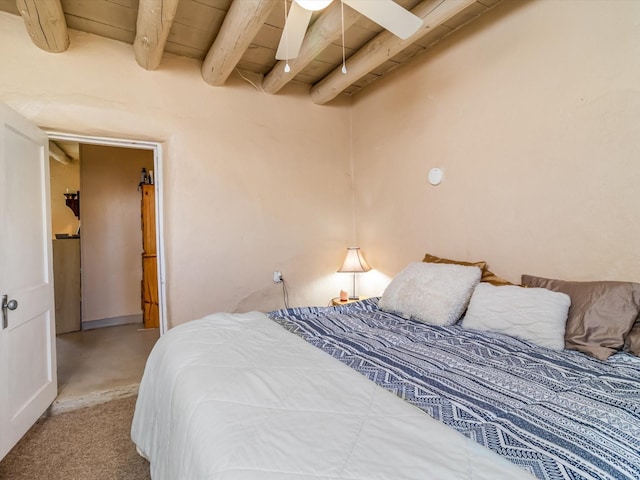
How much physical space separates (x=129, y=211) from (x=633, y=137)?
16.3 feet

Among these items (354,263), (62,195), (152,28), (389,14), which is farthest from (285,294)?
(62,195)

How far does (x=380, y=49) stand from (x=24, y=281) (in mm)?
2725

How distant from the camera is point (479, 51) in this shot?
88.7 inches

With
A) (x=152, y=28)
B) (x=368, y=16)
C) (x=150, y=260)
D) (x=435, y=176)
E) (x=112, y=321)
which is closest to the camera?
(x=368, y=16)

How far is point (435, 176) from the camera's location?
8.39 feet

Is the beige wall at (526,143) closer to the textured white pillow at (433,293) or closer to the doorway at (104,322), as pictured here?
the textured white pillow at (433,293)

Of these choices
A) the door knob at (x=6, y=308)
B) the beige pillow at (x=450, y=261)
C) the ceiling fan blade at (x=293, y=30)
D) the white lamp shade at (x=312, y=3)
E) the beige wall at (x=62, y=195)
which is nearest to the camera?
the white lamp shade at (x=312, y=3)

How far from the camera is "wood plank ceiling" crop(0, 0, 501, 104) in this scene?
1894mm

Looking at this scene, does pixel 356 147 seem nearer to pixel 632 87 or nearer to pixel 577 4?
pixel 577 4

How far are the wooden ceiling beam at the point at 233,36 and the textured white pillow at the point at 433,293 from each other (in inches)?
68.9

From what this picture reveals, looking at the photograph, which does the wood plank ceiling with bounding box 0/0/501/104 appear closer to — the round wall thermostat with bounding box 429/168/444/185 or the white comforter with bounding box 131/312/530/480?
the round wall thermostat with bounding box 429/168/444/185

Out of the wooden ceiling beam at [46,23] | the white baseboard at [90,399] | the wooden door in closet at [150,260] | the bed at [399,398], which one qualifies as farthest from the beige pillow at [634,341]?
the wooden door in closet at [150,260]

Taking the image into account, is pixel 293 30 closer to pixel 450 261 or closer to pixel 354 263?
pixel 450 261

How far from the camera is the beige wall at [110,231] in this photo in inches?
166
